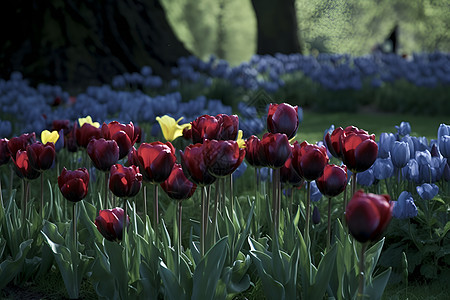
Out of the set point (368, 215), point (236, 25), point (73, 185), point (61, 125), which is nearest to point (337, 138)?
point (368, 215)

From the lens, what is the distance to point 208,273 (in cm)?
193

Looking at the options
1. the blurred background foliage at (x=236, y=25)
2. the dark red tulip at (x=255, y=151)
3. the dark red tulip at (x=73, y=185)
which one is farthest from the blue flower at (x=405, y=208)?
the blurred background foliage at (x=236, y=25)

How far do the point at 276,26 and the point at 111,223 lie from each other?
13.0 meters

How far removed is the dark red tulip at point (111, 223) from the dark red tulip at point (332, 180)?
0.74m

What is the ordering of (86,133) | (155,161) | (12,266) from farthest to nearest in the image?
(86,133) < (12,266) < (155,161)

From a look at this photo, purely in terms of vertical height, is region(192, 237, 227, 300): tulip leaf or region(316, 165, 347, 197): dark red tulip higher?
region(316, 165, 347, 197): dark red tulip

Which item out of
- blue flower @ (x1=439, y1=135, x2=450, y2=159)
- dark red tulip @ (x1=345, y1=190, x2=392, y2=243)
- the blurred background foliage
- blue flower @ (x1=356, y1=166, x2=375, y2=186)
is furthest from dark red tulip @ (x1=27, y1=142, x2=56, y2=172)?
the blurred background foliage

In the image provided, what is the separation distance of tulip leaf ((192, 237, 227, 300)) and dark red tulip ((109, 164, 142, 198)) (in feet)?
1.17

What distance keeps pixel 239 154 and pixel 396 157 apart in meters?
1.10

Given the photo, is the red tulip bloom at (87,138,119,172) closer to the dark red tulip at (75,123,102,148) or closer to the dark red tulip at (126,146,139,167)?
the dark red tulip at (126,146,139,167)

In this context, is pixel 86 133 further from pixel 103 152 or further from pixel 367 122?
pixel 367 122

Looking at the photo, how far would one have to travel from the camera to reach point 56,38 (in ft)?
25.3

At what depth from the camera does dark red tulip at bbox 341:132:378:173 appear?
6.27 feet

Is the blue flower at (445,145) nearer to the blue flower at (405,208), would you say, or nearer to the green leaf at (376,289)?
the blue flower at (405,208)
